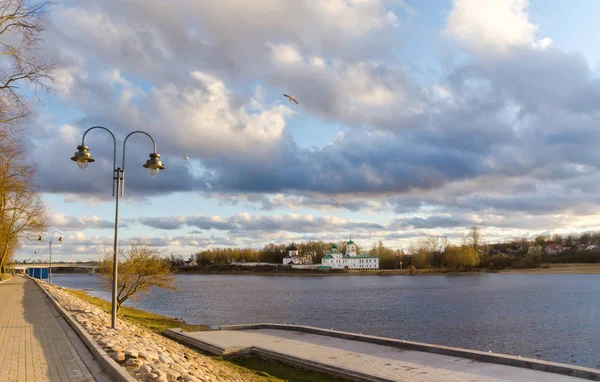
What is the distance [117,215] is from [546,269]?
459ft

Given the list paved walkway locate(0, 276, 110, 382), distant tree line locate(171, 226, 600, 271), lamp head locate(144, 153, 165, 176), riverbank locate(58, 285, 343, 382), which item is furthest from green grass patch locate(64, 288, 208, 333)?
distant tree line locate(171, 226, 600, 271)

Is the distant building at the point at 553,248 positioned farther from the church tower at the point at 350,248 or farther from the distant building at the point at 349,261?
the church tower at the point at 350,248

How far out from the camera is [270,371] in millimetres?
17547

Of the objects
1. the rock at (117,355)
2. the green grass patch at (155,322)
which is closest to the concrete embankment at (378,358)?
the green grass patch at (155,322)

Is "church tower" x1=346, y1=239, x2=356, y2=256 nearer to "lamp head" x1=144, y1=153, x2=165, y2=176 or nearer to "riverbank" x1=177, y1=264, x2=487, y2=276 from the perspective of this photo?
"riverbank" x1=177, y1=264, x2=487, y2=276

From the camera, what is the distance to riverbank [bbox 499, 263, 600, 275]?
414 ft

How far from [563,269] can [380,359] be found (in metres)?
134

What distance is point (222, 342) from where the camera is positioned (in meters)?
22.8

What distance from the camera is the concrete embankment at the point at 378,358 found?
1528cm

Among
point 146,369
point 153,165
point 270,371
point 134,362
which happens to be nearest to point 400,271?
point 270,371

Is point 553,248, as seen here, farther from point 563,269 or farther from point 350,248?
point 350,248

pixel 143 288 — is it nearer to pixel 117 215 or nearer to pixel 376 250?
pixel 117 215

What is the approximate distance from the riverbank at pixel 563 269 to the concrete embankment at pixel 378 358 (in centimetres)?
12362

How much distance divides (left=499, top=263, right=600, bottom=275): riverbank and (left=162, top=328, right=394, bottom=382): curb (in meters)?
127
